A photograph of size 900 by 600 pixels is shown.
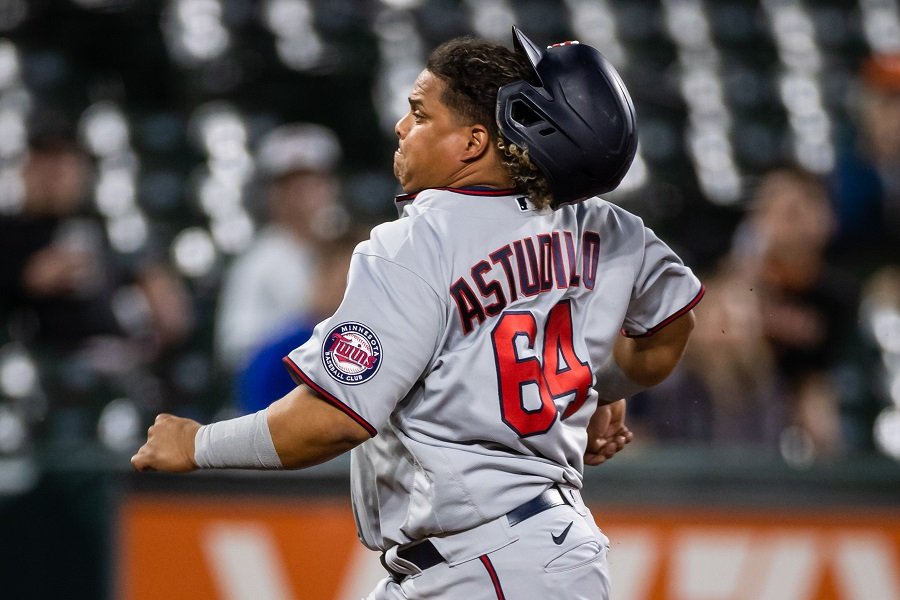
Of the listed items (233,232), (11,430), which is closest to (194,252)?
(233,232)

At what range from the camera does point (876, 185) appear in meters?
5.80

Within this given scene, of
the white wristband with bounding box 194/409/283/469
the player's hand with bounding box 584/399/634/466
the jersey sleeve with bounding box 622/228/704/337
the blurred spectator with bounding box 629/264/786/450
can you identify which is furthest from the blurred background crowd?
the white wristband with bounding box 194/409/283/469

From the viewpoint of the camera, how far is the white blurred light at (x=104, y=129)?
6.89 metres

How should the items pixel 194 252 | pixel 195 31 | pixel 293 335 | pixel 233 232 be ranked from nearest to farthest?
1. pixel 293 335
2. pixel 194 252
3. pixel 233 232
4. pixel 195 31

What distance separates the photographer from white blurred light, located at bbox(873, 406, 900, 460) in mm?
5320

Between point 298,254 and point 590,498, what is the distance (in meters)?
1.37

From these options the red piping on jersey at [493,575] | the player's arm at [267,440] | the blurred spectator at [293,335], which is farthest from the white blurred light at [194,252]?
the red piping on jersey at [493,575]

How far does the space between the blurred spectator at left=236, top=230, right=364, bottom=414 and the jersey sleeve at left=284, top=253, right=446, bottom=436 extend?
1.76 meters

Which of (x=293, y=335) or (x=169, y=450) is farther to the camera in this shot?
(x=293, y=335)

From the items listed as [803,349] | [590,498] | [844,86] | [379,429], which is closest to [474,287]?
[379,429]

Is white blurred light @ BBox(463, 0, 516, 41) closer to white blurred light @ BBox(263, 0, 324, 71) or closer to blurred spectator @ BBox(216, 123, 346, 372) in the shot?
white blurred light @ BBox(263, 0, 324, 71)

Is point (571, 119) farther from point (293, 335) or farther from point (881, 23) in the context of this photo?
point (881, 23)

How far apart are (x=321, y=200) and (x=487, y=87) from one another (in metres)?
2.79

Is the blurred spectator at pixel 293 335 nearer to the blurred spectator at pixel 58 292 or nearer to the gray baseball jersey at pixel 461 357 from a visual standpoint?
the blurred spectator at pixel 58 292
